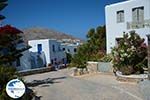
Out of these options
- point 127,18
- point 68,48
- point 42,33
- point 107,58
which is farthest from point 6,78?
point 42,33

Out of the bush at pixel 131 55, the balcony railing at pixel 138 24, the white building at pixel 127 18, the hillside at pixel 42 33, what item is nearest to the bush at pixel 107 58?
the white building at pixel 127 18

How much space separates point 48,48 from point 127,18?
87.4 ft

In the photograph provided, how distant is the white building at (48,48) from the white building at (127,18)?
2394 cm

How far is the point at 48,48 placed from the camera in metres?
56.2

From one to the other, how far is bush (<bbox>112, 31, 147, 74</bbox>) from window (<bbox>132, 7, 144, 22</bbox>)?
672 cm

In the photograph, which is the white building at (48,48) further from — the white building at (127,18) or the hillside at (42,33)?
the hillside at (42,33)

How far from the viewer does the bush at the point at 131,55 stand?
22922 millimetres

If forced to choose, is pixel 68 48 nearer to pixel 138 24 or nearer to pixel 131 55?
pixel 138 24

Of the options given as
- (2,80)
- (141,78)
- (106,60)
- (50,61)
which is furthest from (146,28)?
(50,61)

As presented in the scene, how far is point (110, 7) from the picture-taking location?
32.7m

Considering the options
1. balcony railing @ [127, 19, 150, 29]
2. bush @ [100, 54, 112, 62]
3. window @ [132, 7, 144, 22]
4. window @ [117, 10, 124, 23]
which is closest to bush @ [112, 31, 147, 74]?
bush @ [100, 54, 112, 62]

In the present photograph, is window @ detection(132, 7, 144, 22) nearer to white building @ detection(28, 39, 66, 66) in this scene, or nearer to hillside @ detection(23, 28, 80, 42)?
white building @ detection(28, 39, 66, 66)

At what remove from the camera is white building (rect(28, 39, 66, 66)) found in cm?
5647

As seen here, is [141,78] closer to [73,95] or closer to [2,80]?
[73,95]
